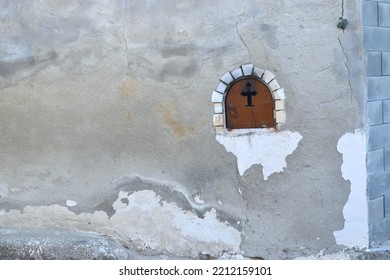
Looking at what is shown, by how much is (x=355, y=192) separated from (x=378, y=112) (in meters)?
0.67

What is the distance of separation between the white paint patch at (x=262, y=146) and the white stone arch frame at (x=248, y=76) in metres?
0.11

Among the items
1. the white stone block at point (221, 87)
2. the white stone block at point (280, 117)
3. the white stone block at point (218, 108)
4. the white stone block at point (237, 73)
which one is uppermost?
the white stone block at point (237, 73)

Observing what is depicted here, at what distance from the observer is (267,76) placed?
15.0 feet

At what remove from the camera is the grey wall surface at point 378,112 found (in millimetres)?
4520

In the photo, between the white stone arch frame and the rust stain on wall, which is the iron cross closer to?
the white stone arch frame

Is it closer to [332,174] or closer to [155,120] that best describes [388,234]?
[332,174]

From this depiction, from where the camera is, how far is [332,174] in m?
4.57

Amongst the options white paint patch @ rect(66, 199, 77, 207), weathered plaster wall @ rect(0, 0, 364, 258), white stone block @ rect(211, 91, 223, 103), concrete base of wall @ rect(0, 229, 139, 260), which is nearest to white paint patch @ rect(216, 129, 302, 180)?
weathered plaster wall @ rect(0, 0, 364, 258)

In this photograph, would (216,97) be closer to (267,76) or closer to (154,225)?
(267,76)

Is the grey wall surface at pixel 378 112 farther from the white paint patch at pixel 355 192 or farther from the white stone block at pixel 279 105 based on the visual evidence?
the white stone block at pixel 279 105

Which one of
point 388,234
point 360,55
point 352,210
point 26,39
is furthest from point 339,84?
point 26,39

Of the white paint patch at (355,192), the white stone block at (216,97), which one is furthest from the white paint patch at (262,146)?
the white paint patch at (355,192)

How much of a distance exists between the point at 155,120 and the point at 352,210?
176 cm

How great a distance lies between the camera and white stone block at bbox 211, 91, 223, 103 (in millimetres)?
4637
